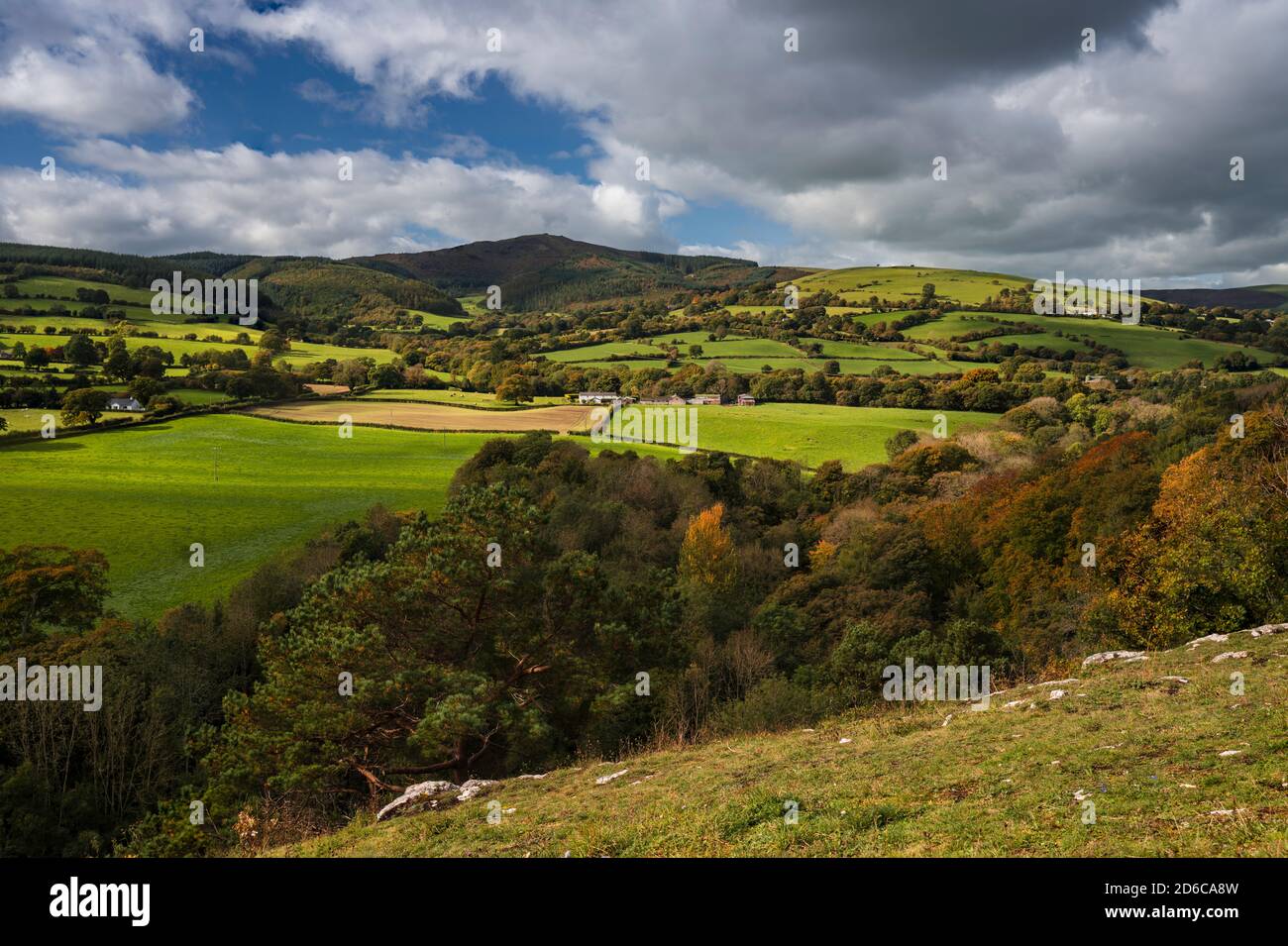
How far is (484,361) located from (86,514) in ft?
237

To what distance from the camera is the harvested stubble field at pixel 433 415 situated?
86812 millimetres

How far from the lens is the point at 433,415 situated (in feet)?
308

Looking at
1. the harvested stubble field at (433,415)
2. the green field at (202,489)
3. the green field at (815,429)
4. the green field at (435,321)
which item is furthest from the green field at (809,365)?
the green field at (435,321)

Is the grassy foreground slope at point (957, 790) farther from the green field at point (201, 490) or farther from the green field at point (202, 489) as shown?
the green field at point (201, 490)

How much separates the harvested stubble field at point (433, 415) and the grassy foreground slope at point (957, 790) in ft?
233

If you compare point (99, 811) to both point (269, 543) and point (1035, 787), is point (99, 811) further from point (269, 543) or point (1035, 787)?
point (1035, 787)

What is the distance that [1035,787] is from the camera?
8.80 metres

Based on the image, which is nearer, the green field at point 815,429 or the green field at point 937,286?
the green field at point 815,429

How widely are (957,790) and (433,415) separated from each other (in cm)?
9197

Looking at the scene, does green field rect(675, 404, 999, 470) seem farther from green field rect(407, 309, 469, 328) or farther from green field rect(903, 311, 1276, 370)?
green field rect(407, 309, 469, 328)

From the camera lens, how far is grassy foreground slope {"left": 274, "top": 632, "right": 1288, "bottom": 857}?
7.21 meters

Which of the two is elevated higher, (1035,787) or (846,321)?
(846,321)

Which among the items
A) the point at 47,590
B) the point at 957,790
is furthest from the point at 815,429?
the point at 957,790
